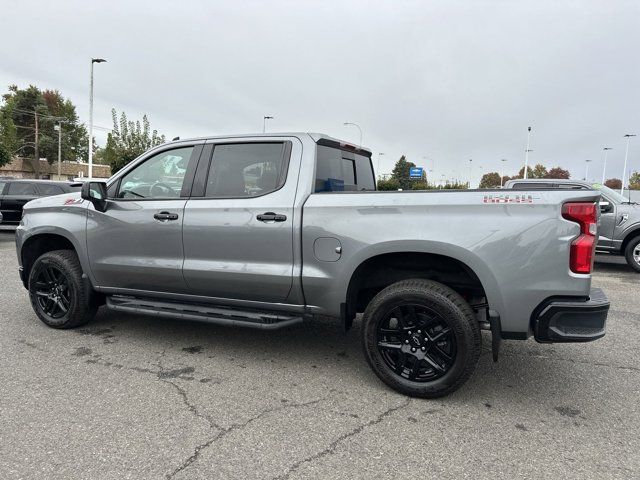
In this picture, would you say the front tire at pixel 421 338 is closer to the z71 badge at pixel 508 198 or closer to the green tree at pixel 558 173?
the z71 badge at pixel 508 198

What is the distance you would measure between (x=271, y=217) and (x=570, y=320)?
7.26 feet

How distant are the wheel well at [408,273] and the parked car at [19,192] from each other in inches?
450

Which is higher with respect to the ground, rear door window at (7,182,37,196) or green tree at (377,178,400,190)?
green tree at (377,178,400,190)

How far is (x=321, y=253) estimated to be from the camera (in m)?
3.51

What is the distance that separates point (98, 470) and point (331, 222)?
210 cm

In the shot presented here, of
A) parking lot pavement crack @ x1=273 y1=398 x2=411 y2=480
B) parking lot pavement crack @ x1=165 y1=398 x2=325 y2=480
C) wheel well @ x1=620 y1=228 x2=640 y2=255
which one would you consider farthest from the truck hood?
wheel well @ x1=620 y1=228 x2=640 y2=255

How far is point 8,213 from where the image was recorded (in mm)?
12562

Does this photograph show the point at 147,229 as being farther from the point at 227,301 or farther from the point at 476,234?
the point at 476,234

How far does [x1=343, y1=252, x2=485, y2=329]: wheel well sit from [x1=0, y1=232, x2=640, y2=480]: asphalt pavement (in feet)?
2.32

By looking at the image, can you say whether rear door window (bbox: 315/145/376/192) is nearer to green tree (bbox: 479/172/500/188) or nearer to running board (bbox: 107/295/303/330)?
running board (bbox: 107/295/303/330)

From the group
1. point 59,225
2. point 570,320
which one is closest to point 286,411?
point 570,320

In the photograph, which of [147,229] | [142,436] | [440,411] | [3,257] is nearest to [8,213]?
[3,257]

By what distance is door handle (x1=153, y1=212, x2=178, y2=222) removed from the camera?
13.1 feet

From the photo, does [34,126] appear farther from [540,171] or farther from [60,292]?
[540,171]
